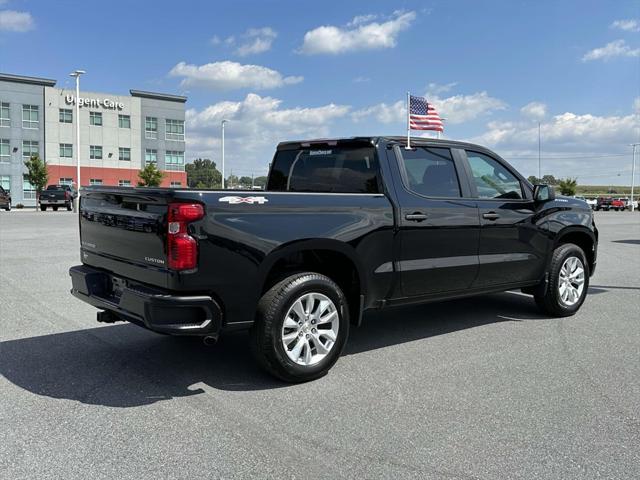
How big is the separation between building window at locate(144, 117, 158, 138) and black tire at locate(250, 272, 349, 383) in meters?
69.0

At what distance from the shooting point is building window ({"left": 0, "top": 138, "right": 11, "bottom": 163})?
5991 centimetres

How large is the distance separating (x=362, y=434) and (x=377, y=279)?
170cm

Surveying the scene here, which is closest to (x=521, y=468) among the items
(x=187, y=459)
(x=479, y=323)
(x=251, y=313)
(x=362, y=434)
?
(x=362, y=434)

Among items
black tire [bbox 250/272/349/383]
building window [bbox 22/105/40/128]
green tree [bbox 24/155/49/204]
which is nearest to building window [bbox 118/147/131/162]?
building window [bbox 22/105/40/128]

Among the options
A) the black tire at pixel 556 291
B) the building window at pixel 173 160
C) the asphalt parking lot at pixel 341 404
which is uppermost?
the building window at pixel 173 160

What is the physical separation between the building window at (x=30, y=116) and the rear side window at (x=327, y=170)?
63215 millimetres

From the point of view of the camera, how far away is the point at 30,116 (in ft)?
→ 202

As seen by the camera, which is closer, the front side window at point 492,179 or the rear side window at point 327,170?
the rear side window at point 327,170

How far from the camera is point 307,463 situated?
319 cm

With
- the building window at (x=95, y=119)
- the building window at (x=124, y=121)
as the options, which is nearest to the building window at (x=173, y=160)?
the building window at (x=124, y=121)

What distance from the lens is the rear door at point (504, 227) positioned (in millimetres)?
5934

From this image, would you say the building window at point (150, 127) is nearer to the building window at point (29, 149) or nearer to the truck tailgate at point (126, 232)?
the building window at point (29, 149)

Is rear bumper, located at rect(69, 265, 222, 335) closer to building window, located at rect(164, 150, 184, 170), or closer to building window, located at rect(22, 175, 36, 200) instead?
building window, located at rect(22, 175, 36, 200)

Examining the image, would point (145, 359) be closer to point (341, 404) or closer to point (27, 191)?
point (341, 404)
